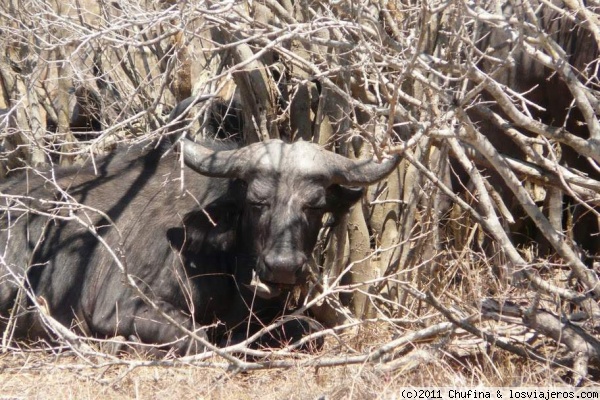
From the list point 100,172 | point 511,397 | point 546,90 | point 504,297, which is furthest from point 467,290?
point 100,172

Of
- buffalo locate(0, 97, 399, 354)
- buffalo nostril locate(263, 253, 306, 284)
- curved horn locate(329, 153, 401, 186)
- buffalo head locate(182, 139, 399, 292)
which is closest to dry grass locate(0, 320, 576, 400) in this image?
buffalo locate(0, 97, 399, 354)

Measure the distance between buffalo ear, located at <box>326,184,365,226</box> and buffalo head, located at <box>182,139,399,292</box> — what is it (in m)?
0.02

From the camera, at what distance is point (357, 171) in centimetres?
635

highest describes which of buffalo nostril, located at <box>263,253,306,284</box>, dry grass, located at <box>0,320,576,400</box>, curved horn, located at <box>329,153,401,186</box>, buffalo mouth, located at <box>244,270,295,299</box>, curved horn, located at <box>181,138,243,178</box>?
curved horn, located at <box>181,138,243,178</box>

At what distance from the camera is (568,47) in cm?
779

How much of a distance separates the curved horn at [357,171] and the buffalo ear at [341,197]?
17 centimetres

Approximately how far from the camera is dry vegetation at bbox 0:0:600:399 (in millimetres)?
5238

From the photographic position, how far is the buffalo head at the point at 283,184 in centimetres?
607

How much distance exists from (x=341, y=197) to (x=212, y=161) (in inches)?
37.0

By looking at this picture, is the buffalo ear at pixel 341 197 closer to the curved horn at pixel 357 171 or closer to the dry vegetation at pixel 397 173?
the curved horn at pixel 357 171

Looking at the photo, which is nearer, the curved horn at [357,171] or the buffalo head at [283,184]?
the buffalo head at [283,184]

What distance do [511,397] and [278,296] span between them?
84.6 inches

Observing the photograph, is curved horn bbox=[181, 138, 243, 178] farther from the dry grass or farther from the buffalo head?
the dry grass

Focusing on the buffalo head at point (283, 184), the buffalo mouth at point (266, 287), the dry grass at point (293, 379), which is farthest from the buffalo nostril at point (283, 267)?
the dry grass at point (293, 379)
